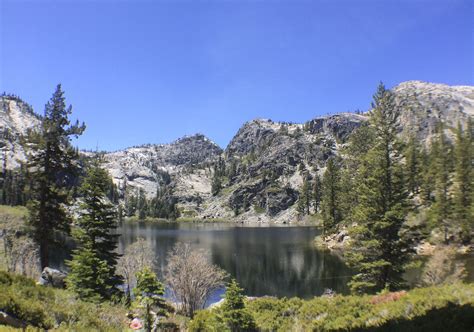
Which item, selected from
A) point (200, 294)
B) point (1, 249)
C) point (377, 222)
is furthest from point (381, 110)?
point (1, 249)

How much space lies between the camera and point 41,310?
33.3 feet

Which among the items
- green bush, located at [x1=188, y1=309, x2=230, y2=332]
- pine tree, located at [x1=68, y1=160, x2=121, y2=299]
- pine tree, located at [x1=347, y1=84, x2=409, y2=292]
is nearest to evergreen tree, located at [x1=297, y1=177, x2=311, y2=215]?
pine tree, located at [x1=347, y1=84, x2=409, y2=292]

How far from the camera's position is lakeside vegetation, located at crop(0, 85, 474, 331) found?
11.7 m

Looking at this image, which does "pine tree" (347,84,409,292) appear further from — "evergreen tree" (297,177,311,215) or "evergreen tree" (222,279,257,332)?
"evergreen tree" (297,177,311,215)

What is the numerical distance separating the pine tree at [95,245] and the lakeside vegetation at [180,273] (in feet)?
0.28

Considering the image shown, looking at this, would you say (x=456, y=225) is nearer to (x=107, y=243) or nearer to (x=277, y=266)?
(x=277, y=266)

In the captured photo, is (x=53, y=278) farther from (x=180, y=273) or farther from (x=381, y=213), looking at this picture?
(x=381, y=213)

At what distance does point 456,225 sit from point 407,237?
44.6 m

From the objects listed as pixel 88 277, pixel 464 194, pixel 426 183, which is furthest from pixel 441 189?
pixel 88 277

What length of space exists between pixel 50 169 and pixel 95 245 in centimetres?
770

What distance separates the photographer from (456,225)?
62.8m

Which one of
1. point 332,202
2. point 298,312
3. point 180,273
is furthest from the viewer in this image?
point 332,202

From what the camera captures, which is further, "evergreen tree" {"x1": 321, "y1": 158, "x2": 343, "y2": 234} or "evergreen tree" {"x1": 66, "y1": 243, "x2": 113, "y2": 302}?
"evergreen tree" {"x1": 321, "y1": 158, "x2": 343, "y2": 234}

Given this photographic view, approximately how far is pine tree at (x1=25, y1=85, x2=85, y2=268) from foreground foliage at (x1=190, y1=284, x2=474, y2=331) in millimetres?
15744
